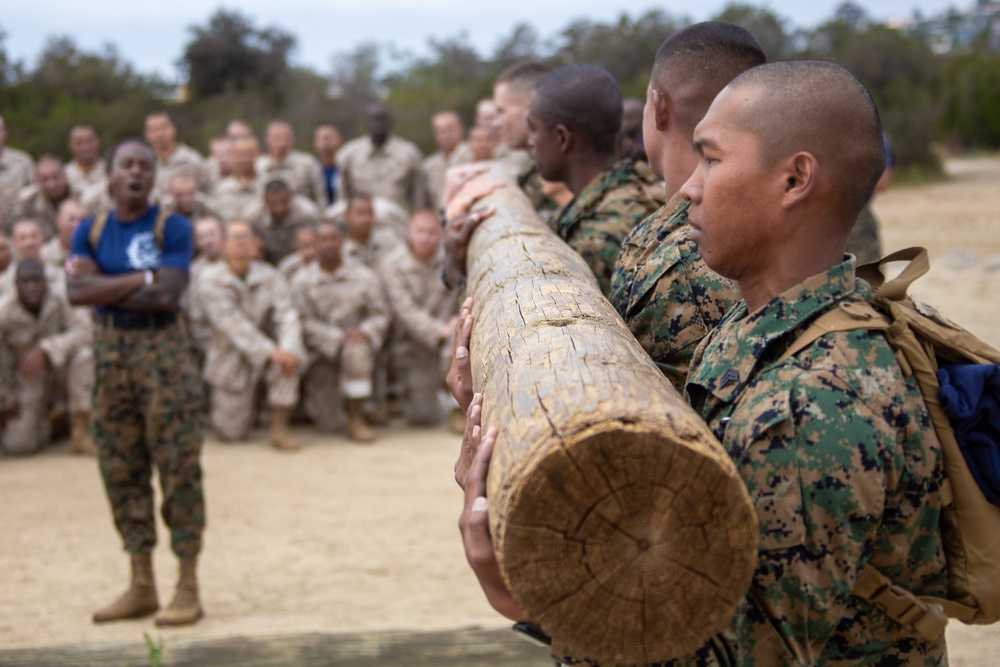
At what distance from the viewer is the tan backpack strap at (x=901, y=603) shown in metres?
1.93

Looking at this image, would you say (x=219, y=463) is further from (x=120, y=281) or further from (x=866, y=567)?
(x=866, y=567)

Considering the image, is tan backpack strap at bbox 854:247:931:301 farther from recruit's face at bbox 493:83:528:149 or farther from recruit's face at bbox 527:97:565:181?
recruit's face at bbox 493:83:528:149

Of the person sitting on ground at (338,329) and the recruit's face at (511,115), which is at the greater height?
the recruit's face at (511,115)

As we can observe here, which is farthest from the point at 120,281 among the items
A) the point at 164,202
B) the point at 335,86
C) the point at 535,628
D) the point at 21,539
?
the point at 335,86

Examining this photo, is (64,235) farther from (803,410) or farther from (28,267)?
(803,410)

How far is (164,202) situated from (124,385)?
495cm

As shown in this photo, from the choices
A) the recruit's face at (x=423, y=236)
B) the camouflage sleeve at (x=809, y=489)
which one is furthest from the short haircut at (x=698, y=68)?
the recruit's face at (x=423, y=236)

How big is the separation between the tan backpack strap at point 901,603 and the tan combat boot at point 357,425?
7128 millimetres

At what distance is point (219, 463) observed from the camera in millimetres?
8289

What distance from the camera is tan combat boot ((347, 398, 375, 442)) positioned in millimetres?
8859

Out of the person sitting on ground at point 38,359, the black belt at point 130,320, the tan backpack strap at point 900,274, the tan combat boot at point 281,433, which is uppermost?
the tan backpack strap at point 900,274

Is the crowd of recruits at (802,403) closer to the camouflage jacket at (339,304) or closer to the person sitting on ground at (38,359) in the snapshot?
the camouflage jacket at (339,304)

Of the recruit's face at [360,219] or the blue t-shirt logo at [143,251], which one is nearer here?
the blue t-shirt logo at [143,251]

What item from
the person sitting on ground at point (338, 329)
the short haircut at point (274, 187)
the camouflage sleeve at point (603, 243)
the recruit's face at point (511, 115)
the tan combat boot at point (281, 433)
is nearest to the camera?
the camouflage sleeve at point (603, 243)
